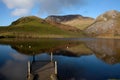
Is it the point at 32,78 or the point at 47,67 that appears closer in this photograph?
the point at 32,78

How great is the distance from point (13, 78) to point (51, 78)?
8023 mm

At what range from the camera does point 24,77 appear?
130 feet

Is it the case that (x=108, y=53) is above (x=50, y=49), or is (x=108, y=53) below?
below

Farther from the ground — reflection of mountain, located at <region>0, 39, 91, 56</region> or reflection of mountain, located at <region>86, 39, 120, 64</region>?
reflection of mountain, located at <region>0, 39, 91, 56</region>

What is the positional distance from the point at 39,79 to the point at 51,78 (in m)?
1.76

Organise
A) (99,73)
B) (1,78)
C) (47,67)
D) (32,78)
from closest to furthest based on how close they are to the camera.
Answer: (32,78), (1,78), (47,67), (99,73)

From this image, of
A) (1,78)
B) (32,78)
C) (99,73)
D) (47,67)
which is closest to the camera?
(32,78)

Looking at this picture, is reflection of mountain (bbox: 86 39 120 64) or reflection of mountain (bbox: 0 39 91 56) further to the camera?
reflection of mountain (bbox: 0 39 91 56)

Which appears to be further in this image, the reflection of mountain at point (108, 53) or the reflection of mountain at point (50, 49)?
the reflection of mountain at point (50, 49)

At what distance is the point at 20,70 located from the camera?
4628 centimetres

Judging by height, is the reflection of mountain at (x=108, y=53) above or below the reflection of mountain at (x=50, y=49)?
below

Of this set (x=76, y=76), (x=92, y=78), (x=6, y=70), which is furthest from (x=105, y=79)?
(x=6, y=70)

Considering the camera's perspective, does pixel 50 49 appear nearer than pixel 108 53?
No

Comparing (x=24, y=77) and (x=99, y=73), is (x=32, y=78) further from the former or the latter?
(x=99, y=73)
